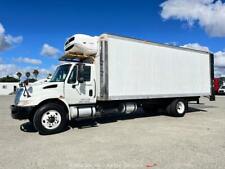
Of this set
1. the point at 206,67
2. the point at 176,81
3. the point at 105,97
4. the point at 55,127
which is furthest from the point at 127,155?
the point at 206,67

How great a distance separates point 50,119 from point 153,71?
209 inches

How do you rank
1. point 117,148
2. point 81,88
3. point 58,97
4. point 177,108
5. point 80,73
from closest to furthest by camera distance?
point 117,148, point 58,97, point 80,73, point 81,88, point 177,108

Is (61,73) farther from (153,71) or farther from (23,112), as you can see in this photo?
(153,71)

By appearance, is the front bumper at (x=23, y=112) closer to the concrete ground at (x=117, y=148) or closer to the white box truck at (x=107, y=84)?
the white box truck at (x=107, y=84)

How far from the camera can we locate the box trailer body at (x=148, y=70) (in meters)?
10.0

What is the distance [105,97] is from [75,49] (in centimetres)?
222

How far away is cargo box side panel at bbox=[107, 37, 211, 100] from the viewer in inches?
404

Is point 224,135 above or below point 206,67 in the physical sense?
below

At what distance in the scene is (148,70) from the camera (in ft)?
37.5

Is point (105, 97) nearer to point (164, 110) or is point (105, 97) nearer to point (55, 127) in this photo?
point (55, 127)

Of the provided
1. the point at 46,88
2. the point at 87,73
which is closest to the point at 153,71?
the point at 87,73

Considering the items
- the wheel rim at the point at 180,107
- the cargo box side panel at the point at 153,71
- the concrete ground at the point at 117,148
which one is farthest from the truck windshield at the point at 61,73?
the wheel rim at the point at 180,107

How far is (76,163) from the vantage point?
17.8 feet

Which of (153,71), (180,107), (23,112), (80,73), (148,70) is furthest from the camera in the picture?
(180,107)
